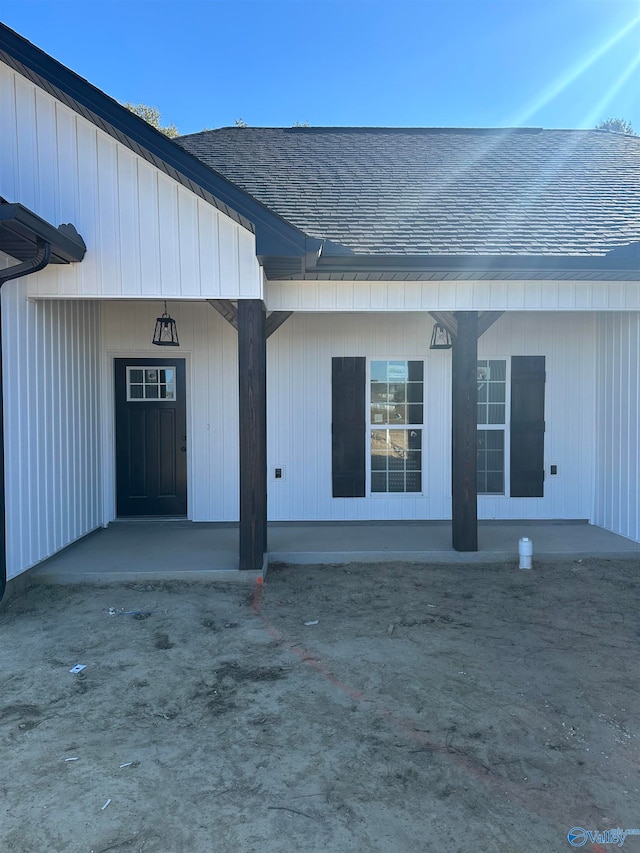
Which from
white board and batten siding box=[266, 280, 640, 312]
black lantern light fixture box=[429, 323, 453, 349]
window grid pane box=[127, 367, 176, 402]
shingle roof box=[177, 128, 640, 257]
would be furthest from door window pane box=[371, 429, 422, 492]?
window grid pane box=[127, 367, 176, 402]

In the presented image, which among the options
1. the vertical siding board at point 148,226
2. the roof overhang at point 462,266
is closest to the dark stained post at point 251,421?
the roof overhang at point 462,266

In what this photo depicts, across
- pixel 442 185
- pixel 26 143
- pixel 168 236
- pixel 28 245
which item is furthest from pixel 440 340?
pixel 26 143

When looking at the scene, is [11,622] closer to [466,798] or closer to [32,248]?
[32,248]

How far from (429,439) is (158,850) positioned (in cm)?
589

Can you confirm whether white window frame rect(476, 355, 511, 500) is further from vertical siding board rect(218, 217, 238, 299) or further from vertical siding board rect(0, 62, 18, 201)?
vertical siding board rect(0, 62, 18, 201)

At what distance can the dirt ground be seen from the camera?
2.46 m

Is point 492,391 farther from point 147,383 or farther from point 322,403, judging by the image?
point 147,383

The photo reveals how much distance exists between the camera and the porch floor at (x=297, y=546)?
223 inches

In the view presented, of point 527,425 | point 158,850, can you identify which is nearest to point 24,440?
point 158,850

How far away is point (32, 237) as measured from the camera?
177 inches

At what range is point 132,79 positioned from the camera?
24.3 meters

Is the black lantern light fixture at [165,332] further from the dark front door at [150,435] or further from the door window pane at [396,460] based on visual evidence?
the door window pane at [396,460]

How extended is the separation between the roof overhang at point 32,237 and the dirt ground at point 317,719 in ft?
9.58

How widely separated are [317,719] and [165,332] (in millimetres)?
5212
